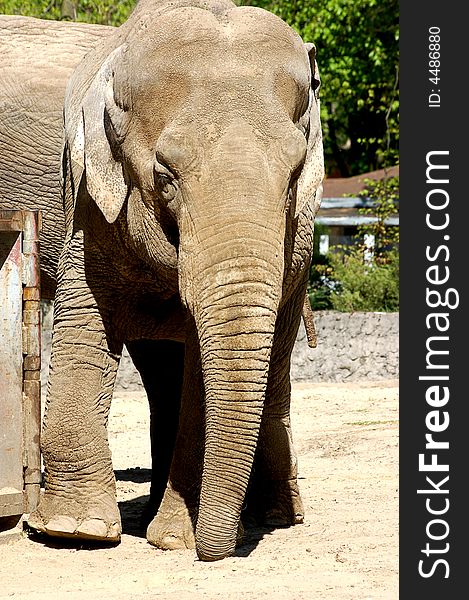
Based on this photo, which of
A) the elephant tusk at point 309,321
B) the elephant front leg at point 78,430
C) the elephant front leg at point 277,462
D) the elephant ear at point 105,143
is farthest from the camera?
the elephant tusk at point 309,321

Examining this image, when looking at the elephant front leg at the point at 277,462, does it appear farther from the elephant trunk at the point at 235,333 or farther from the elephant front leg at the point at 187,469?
the elephant trunk at the point at 235,333

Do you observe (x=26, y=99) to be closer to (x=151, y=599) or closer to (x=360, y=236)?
(x=151, y=599)

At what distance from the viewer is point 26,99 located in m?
8.09

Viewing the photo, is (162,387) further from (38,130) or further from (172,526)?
(38,130)

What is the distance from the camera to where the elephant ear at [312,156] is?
632 centimetres

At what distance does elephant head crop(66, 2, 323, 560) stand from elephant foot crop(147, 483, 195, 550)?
48 cm

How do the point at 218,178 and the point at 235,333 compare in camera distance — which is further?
the point at 218,178

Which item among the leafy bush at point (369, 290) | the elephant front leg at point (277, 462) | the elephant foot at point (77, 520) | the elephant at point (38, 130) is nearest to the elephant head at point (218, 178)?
the elephant foot at point (77, 520)

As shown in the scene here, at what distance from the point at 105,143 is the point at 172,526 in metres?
1.82

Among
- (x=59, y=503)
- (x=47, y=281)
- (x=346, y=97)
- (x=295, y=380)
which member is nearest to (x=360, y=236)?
(x=346, y=97)

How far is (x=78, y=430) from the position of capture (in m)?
6.64

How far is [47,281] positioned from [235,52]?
2639 millimetres

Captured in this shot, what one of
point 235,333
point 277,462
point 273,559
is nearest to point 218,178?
point 235,333

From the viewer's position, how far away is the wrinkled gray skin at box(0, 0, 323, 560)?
5637 mm
